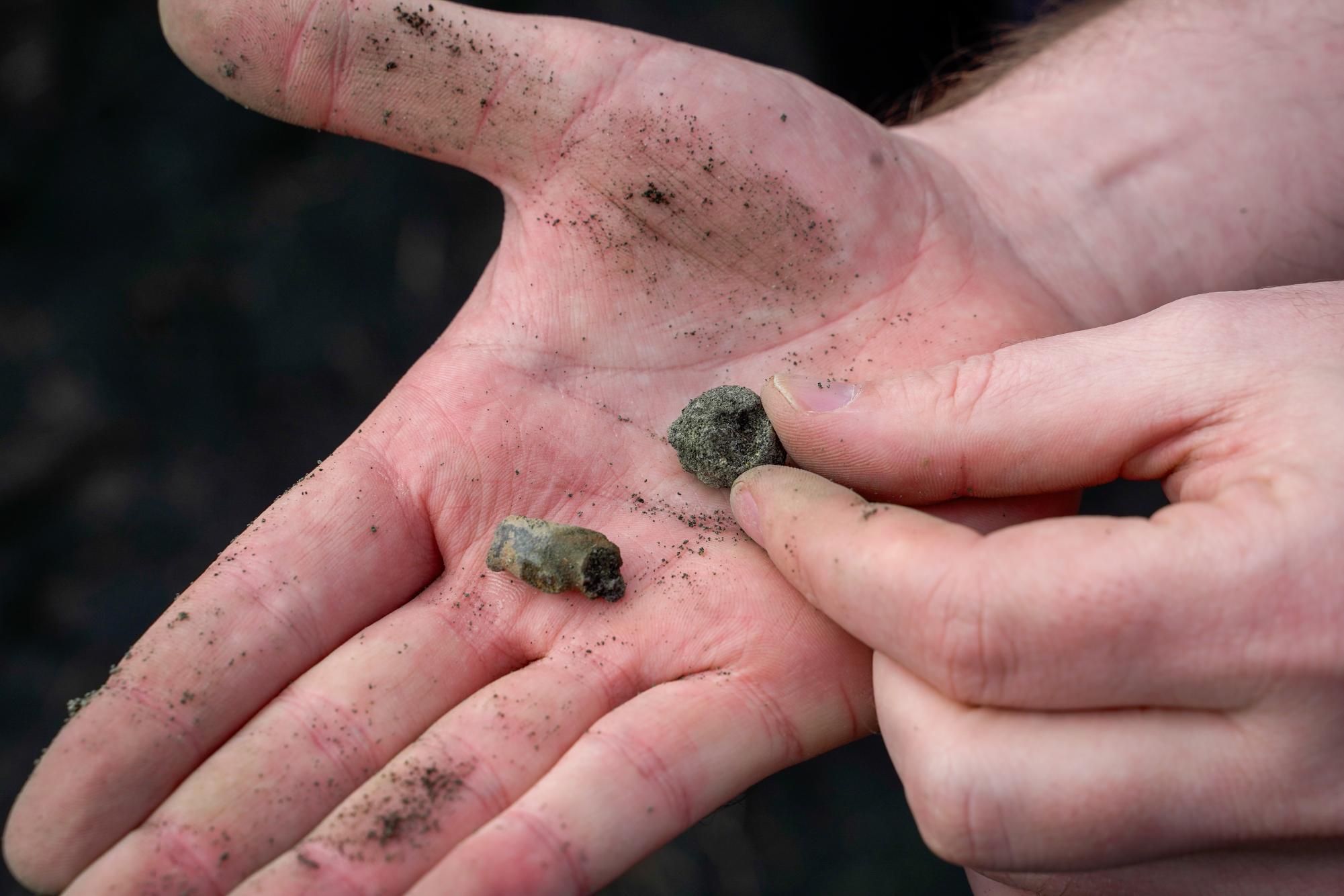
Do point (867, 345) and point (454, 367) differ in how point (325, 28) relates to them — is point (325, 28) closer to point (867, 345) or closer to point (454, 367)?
point (454, 367)

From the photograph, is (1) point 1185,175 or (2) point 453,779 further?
(1) point 1185,175

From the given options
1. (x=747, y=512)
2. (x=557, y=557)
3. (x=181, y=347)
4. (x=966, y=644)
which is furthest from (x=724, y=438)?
(x=181, y=347)

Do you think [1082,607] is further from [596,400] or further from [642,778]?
[596,400]

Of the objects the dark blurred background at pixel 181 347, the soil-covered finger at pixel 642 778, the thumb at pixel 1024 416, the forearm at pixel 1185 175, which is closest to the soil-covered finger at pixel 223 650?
the soil-covered finger at pixel 642 778

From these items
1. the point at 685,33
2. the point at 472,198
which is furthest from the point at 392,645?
the point at 685,33

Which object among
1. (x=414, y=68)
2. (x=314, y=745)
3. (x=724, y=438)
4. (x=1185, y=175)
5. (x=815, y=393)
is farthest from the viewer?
(x=1185, y=175)

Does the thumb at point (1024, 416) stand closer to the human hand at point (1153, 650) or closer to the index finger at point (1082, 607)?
the human hand at point (1153, 650)
